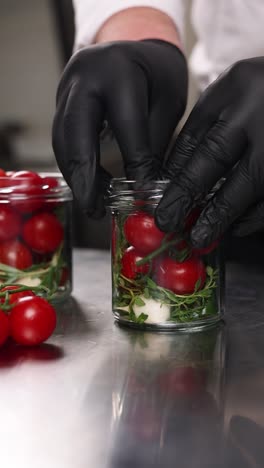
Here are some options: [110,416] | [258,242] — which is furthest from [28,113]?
[110,416]

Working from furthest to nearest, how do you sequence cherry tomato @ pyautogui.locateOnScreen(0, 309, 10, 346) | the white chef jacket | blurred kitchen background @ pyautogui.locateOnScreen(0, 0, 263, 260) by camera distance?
1. blurred kitchen background @ pyautogui.locateOnScreen(0, 0, 263, 260)
2. the white chef jacket
3. cherry tomato @ pyautogui.locateOnScreen(0, 309, 10, 346)

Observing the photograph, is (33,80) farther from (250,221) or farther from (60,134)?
(250,221)

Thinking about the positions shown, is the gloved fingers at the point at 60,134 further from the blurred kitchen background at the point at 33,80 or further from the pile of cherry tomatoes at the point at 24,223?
the blurred kitchen background at the point at 33,80

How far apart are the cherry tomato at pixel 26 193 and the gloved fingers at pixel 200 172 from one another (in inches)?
8.6

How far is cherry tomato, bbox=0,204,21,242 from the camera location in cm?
82

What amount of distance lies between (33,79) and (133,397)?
193cm

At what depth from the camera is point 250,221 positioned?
0.77m

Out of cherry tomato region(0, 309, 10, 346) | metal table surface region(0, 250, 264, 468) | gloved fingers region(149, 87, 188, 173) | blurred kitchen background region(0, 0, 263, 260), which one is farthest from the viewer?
blurred kitchen background region(0, 0, 263, 260)

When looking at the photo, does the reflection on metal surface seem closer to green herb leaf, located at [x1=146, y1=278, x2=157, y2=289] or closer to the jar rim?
green herb leaf, located at [x1=146, y1=278, x2=157, y2=289]

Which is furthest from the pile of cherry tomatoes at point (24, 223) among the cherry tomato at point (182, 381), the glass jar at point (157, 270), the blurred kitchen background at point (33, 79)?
the blurred kitchen background at point (33, 79)

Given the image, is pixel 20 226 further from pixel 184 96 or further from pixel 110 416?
pixel 110 416

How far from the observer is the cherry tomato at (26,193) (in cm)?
83

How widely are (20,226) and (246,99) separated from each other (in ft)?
1.02

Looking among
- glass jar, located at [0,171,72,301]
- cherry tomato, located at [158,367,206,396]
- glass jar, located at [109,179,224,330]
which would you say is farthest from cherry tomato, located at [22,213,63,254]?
cherry tomato, located at [158,367,206,396]
